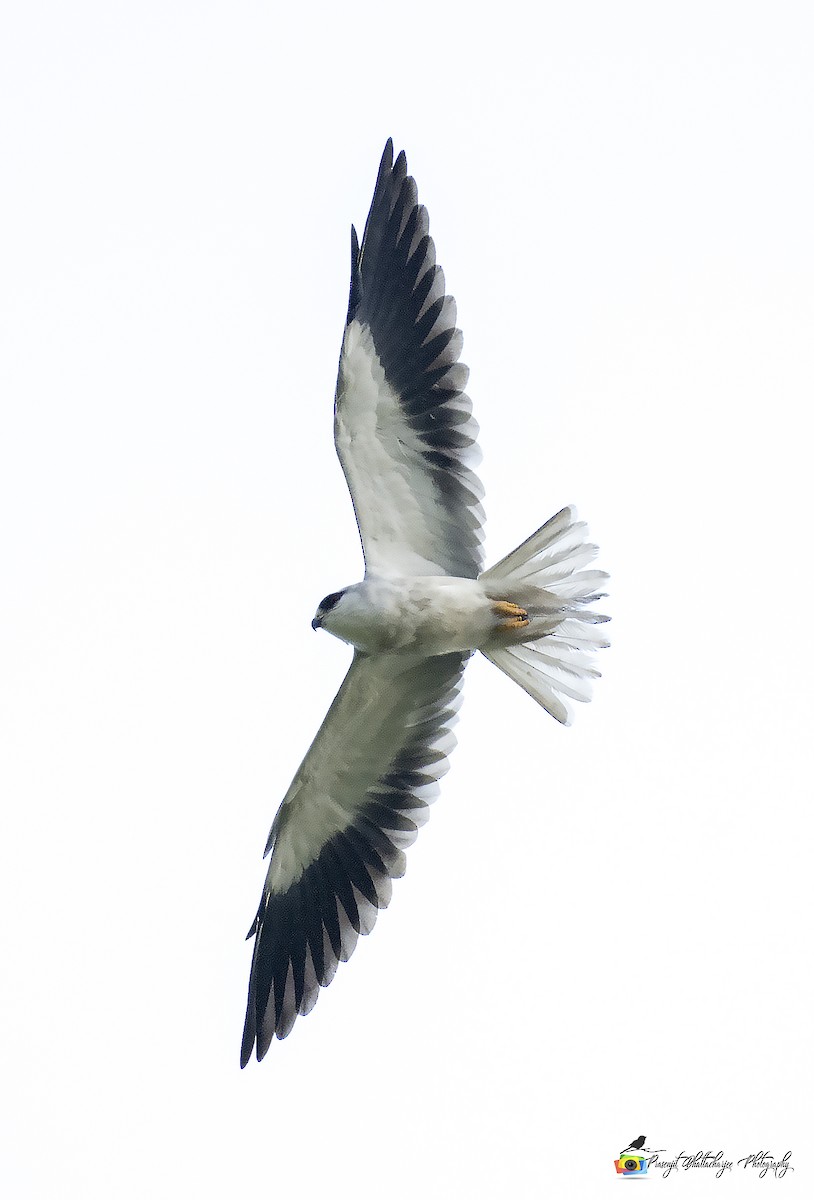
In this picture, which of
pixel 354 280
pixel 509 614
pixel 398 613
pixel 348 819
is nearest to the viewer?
pixel 398 613

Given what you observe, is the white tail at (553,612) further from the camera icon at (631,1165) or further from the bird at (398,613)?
the camera icon at (631,1165)

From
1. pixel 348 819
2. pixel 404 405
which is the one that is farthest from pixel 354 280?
pixel 348 819

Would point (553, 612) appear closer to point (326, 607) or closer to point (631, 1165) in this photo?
point (326, 607)

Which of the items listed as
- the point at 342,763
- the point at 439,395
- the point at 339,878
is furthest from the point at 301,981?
the point at 439,395

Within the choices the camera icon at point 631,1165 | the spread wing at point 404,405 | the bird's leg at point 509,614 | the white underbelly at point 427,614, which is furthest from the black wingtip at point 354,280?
the camera icon at point 631,1165

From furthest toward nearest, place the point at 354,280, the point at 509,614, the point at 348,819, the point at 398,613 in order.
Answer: the point at 348,819 < the point at 354,280 < the point at 509,614 < the point at 398,613

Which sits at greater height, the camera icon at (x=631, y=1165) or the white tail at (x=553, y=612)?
the white tail at (x=553, y=612)

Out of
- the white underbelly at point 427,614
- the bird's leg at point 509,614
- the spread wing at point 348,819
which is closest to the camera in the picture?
the white underbelly at point 427,614
